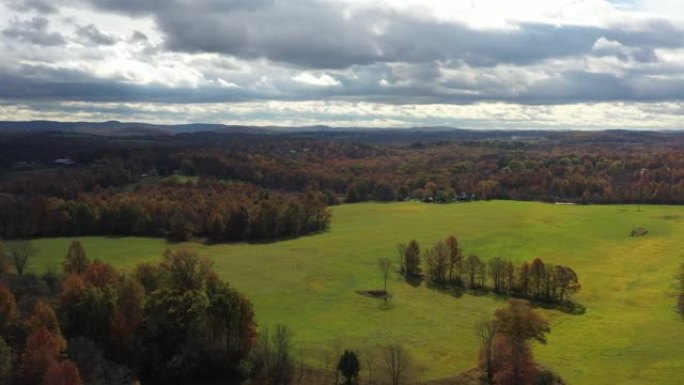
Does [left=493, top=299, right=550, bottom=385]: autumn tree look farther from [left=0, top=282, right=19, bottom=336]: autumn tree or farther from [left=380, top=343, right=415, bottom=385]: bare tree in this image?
[left=0, top=282, right=19, bottom=336]: autumn tree

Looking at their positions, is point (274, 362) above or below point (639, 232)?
above

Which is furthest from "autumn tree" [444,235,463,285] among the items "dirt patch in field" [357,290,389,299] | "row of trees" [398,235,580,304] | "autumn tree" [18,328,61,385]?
"autumn tree" [18,328,61,385]

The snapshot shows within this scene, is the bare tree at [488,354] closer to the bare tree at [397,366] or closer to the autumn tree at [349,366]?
the bare tree at [397,366]

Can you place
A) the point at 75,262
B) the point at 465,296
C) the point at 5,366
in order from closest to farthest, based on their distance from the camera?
the point at 5,366, the point at 75,262, the point at 465,296

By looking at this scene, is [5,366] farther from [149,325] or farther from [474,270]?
[474,270]

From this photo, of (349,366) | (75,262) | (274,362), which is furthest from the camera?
(75,262)

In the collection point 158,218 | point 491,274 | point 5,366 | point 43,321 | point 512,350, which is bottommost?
point 491,274

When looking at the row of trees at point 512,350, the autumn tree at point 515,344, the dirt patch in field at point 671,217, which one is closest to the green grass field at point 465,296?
the dirt patch in field at point 671,217

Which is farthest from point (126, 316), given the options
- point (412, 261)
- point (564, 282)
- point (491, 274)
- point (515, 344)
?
point (564, 282)
